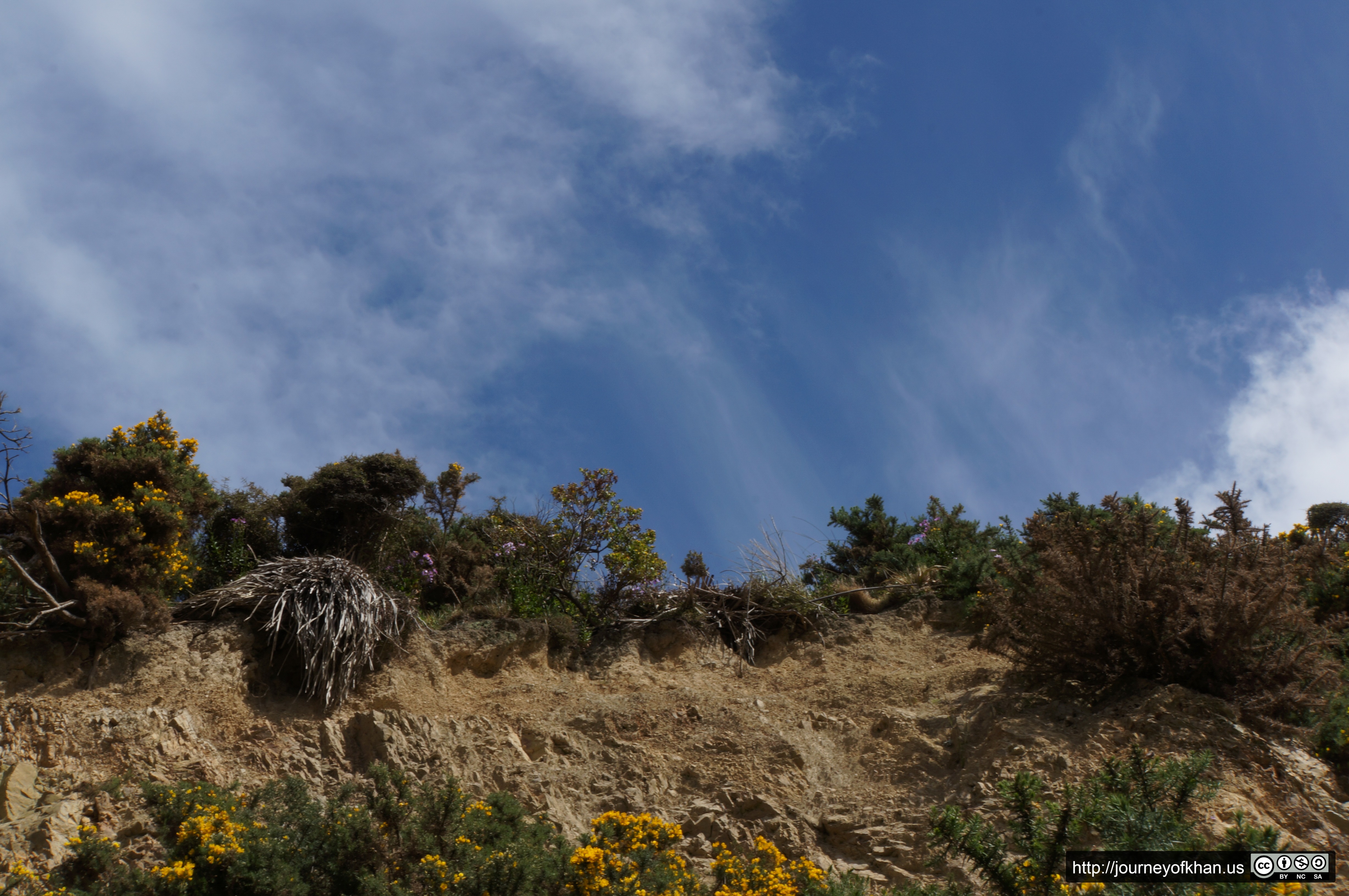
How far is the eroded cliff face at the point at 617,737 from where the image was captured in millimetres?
5938

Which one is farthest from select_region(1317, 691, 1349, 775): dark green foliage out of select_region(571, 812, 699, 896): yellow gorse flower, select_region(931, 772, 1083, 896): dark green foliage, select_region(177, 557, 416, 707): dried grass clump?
select_region(177, 557, 416, 707): dried grass clump

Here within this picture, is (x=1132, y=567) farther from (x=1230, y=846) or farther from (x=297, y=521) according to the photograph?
(x=297, y=521)

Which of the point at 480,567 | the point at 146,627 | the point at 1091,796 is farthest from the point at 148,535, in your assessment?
the point at 1091,796

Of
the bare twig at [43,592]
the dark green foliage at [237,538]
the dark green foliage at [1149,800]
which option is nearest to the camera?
the dark green foliage at [1149,800]

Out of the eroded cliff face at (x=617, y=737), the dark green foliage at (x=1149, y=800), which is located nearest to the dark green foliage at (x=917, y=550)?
the eroded cliff face at (x=617, y=737)

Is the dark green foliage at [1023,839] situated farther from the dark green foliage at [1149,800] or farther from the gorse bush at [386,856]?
the gorse bush at [386,856]

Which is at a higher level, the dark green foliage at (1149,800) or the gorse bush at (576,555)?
the gorse bush at (576,555)

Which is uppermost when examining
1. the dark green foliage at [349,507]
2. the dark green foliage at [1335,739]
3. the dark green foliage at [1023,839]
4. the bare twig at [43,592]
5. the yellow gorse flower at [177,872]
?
the dark green foliage at [349,507]

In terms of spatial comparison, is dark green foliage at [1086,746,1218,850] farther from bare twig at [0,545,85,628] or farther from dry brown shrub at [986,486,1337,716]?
bare twig at [0,545,85,628]

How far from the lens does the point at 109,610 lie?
22.9 ft

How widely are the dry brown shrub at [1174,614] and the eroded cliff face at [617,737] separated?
1.01 ft

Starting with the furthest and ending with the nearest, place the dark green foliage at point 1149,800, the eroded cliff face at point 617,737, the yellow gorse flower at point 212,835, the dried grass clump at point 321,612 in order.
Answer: the dried grass clump at point 321,612 → the eroded cliff face at point 617,737 → the yellow gorse flower at point 212,835 → the dark green foliage at point 1149,800

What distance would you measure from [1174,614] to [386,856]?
5980 millimetres

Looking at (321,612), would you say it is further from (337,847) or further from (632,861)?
(632,861)
